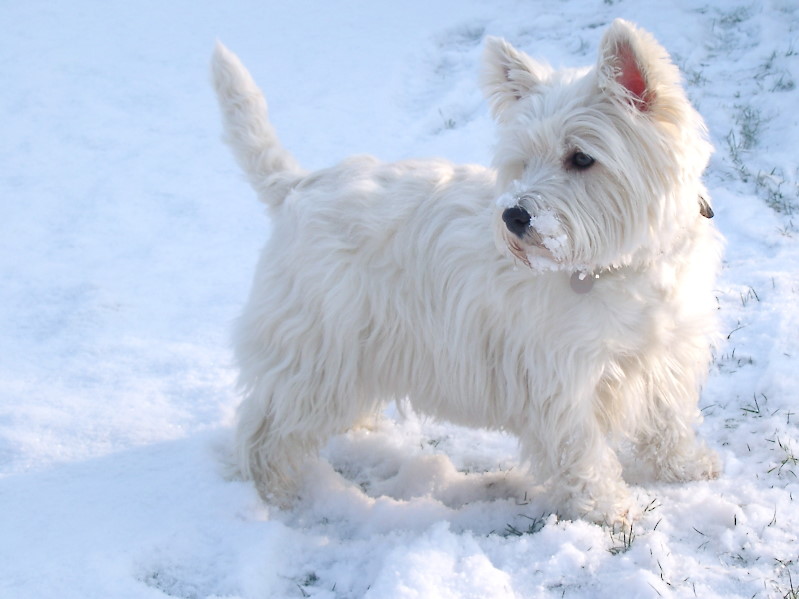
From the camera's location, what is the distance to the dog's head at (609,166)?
2.41 meters

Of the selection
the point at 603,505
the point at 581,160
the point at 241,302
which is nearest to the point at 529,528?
the point at 603,505

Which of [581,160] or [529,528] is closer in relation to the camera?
[581,160]

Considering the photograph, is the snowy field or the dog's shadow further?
the dog's shadow

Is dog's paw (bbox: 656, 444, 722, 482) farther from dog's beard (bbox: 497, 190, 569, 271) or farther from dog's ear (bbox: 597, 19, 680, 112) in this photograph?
dog's ear (bbox: 597, 19, 680, 112)

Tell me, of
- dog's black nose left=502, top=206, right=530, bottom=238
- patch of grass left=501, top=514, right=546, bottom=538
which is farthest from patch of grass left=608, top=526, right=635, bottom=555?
dog's black nose left=502, top=206, right=530, bottom=238

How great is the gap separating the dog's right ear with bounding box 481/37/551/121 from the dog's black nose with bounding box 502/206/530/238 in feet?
1.64

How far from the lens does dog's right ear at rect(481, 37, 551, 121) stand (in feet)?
8.95

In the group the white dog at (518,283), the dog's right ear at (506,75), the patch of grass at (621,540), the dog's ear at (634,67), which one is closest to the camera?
the dog's ear at (634,67)

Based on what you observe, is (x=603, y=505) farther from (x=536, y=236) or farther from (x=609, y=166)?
(x=609, y=166)

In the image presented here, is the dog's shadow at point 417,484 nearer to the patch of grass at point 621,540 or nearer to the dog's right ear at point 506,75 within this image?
the patch of grass at point 621,540

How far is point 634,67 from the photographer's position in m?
2.39

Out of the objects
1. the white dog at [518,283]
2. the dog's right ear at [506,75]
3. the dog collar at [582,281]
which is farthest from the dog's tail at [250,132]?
the dog collar at [582,281]

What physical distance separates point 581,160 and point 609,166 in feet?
0.32

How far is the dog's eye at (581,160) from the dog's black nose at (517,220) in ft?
0.81
